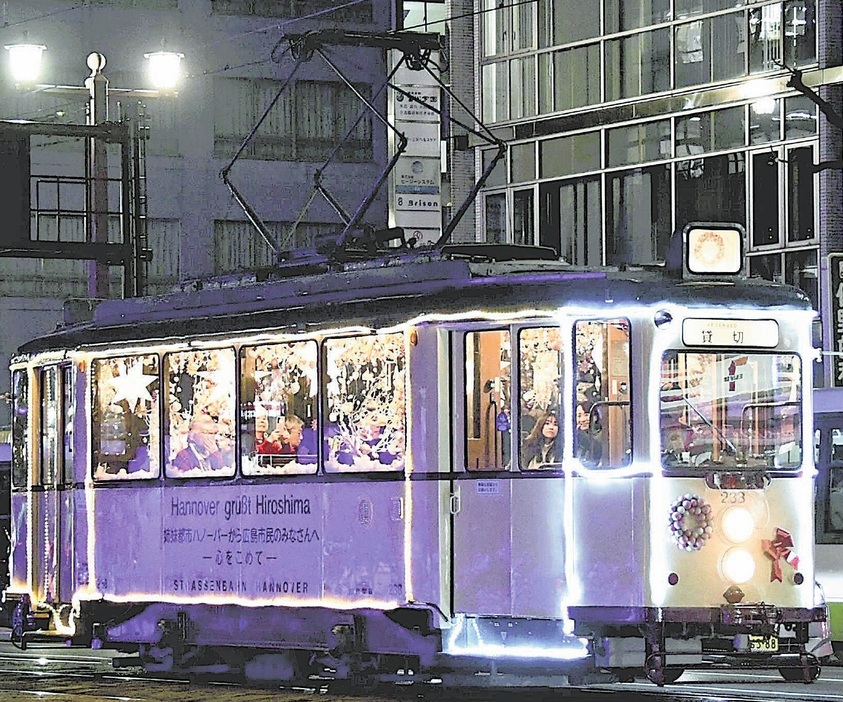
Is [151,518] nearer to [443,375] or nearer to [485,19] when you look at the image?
[443,375]

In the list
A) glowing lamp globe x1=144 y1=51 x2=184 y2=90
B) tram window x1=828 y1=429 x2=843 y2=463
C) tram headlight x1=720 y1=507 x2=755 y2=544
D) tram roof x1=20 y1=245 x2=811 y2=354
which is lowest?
tram headlight x1=720 y1=507 x2=755 y2=544

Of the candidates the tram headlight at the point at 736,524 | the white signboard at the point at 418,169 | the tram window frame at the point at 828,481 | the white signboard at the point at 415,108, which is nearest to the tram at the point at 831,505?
the tram window frame at the point at 828,481

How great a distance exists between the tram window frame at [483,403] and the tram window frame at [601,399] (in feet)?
1.72

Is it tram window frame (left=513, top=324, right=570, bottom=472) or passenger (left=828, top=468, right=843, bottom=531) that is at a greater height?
tram window frame (left=513, top=324, right=570, bottom=472)

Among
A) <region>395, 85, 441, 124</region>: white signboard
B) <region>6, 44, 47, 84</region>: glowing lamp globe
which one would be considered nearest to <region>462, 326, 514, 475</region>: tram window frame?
<region>395, 85, 441, 124</region>: white signboard

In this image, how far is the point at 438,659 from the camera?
15711 mm

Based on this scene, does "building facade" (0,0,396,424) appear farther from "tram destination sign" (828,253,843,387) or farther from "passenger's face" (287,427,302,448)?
"passenger's face" (287,427,302,448)

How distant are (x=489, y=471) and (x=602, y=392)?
0.99m

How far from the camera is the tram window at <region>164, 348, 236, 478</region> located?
57.6 feet

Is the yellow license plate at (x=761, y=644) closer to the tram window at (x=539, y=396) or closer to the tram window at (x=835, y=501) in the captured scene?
the tram window at (x=539, y=396)

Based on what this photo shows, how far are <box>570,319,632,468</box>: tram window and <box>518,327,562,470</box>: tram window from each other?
0.15 m

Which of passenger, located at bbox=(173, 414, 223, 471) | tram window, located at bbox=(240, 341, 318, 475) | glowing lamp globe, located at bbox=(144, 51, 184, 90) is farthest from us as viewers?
glowing lamp globe, located at bbox=(144, 51, 184, 90)

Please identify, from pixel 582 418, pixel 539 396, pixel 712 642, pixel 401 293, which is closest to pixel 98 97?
pixel 401 293

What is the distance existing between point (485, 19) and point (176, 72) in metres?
10.1
